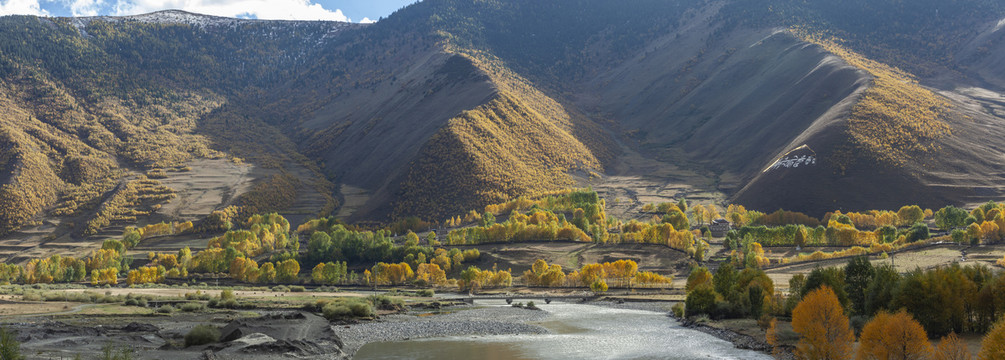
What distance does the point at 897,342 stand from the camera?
135ft

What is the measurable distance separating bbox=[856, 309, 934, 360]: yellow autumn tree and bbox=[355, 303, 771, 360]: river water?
16.9 meters

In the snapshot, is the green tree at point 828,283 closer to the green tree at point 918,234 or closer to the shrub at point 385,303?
the shrub at point 385,303

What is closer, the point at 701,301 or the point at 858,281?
the point at 858,281

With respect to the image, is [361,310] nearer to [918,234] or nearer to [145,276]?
[145,276]

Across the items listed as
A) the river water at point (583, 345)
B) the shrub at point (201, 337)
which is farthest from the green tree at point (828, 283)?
the shrub at point (201, 337)

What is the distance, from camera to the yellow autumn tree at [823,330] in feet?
154

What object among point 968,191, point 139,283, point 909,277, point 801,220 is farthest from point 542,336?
point 968,191

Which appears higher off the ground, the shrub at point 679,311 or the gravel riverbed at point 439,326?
the shrub at point 679,311

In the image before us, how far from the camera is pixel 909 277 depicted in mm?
55906

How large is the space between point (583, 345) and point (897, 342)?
31475mm

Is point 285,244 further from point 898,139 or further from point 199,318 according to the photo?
point 898,139

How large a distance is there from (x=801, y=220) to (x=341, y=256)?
389 feet

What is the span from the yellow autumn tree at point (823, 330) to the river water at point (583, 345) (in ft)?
33.0

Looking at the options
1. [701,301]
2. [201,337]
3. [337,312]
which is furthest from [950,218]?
[201,337]
